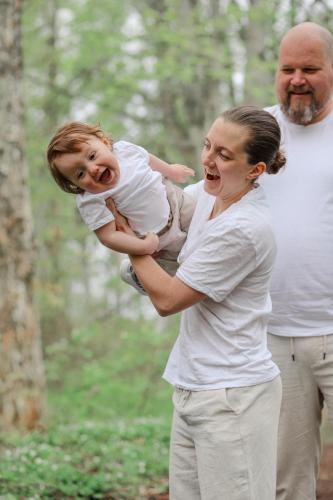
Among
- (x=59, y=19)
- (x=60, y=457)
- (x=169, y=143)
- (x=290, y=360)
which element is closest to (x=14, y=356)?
(x=60, y=457)

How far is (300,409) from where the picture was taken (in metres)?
3.62

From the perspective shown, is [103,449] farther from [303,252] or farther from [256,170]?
[256,170]

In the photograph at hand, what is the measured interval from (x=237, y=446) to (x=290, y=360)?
1029 millimetres

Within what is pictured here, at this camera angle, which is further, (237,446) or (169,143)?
(169,143)

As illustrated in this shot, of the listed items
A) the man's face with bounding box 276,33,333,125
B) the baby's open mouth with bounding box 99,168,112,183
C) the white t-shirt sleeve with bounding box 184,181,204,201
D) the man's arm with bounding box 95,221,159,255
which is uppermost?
the man's face with bounding box 276,33,333,125

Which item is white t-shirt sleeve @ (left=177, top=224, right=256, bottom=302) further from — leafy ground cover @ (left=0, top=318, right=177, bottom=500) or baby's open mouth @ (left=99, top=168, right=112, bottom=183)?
leafy ground cover @ (left=0, top=318, right=177, bottom=500)

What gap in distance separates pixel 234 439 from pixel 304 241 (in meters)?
1.16

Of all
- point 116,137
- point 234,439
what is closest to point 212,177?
point 234,439

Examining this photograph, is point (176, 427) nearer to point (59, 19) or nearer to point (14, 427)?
point (14, 427)

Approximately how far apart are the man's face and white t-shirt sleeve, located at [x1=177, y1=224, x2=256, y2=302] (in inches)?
47.1

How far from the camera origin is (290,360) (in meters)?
3.56

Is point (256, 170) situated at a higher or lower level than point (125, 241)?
higher

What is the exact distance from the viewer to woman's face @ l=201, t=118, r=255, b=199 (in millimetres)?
2609

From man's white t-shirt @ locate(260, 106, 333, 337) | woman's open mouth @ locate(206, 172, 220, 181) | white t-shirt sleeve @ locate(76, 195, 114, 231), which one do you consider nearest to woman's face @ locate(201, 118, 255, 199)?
woman's open mouth @ locate(206, 172, 220, 181)
